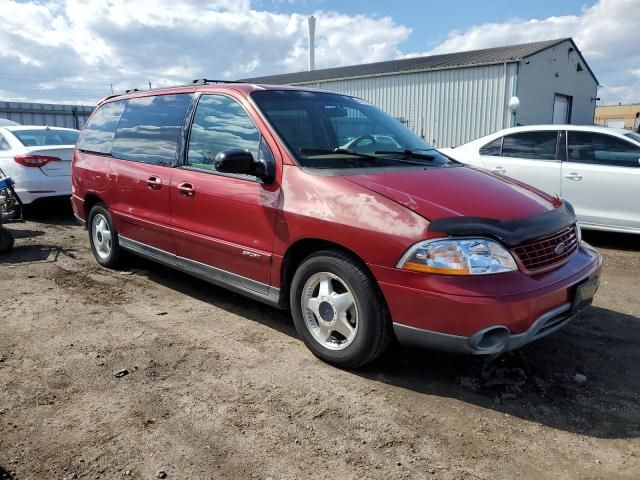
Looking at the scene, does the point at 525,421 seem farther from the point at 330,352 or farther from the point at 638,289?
the point at 638,289

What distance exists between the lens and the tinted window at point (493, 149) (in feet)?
24.7

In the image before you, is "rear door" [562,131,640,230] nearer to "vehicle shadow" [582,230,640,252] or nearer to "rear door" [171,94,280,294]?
"vehicle shadow" [582,230,640,252]

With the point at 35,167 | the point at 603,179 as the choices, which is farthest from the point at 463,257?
the point at 35,167

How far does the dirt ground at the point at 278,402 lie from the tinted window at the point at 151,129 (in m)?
1.37

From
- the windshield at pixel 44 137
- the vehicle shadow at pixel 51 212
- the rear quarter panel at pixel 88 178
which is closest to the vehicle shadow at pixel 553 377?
the rear quarter panel at pixel 88 178

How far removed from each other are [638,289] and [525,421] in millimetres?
3045

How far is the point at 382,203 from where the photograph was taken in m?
3.02

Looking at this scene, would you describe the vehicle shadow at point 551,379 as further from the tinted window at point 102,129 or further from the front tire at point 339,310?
the tinted window at point 102,129

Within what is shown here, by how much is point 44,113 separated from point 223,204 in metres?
19.9

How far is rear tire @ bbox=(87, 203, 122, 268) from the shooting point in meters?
5.44

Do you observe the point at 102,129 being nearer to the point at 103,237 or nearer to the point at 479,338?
the point at 103,237

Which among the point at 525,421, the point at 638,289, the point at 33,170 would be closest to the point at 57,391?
the point at 525,421

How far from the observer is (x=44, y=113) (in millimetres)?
20469

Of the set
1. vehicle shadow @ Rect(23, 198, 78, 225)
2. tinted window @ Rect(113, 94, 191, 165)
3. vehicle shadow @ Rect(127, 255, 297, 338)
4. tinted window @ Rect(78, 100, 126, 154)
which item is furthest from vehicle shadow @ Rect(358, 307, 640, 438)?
vehicle shadow @ Rect(23, 198, 78, 225)
